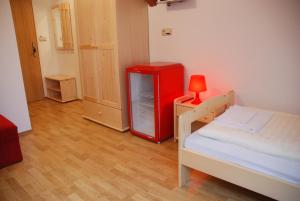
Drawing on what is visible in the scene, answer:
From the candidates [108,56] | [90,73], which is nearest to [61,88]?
[90,73]

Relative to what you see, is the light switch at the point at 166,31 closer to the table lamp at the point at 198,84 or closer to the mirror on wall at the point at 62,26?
the table lamp at the point at 198,84

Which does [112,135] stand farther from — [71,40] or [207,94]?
[71,40]

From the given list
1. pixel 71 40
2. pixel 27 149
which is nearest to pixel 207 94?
pixel 27 149

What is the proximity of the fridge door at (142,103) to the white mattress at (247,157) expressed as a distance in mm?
1222

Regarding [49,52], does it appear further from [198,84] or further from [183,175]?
[183,175]

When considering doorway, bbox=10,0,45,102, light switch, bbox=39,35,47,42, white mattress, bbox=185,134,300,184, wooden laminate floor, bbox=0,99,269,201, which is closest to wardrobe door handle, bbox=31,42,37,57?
doorway, bbox=10,0,45,102

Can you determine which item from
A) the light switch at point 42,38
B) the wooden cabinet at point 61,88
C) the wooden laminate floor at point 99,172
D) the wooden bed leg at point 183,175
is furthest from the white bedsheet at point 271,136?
the light switch at point 42,38

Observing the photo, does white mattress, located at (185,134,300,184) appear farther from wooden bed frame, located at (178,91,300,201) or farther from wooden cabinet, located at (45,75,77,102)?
wooden cabinet, located at (45,75,77,102)

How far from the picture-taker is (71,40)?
4.61m

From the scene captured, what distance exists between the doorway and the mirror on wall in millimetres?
450

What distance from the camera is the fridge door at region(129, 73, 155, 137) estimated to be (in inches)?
121

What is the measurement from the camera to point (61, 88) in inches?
187

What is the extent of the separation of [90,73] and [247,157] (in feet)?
8.75

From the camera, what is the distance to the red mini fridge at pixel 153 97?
2742 mm
